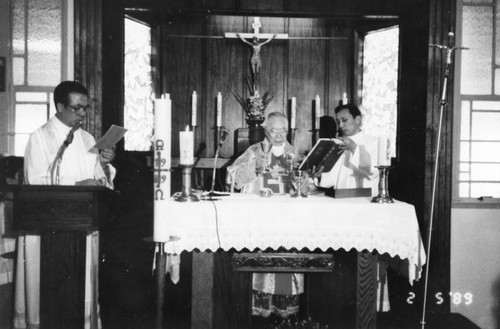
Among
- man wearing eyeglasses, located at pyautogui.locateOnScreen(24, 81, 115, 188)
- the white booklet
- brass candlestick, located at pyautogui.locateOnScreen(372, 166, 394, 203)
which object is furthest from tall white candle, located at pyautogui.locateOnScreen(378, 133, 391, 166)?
man wearing eyeglasses, located at pyautogui.locateOnScreen(24, 81, 115, 188)

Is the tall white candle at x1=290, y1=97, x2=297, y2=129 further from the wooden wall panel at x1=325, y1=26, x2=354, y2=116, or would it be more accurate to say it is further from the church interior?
the wooden wall panel at x1=325, y1=26, x2=354, y2=116

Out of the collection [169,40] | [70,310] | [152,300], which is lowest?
[152,300]

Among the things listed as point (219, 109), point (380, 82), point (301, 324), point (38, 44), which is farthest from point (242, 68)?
point (301, 324)

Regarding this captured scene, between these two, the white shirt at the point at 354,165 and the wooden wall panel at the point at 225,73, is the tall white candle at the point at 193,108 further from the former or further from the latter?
the white shirt at the point at 354,165

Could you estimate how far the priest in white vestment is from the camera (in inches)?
155

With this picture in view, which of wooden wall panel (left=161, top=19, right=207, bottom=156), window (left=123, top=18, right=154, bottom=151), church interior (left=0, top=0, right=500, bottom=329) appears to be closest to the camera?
church interior (left=0, top=0, right=500, bottom=329)

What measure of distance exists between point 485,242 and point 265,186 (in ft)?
7.64

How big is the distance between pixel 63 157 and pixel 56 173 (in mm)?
345

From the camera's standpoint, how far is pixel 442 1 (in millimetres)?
5055

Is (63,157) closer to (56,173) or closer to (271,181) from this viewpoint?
(56,173)

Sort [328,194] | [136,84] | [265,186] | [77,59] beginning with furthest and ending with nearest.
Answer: [136,84] → [77,59] → [265,186] → [328,194]

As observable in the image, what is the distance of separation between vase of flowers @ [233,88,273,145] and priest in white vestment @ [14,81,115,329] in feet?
7.85

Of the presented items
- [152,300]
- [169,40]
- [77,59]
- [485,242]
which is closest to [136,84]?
[169,40]

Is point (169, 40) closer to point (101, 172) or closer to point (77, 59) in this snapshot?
point (77, 59)
